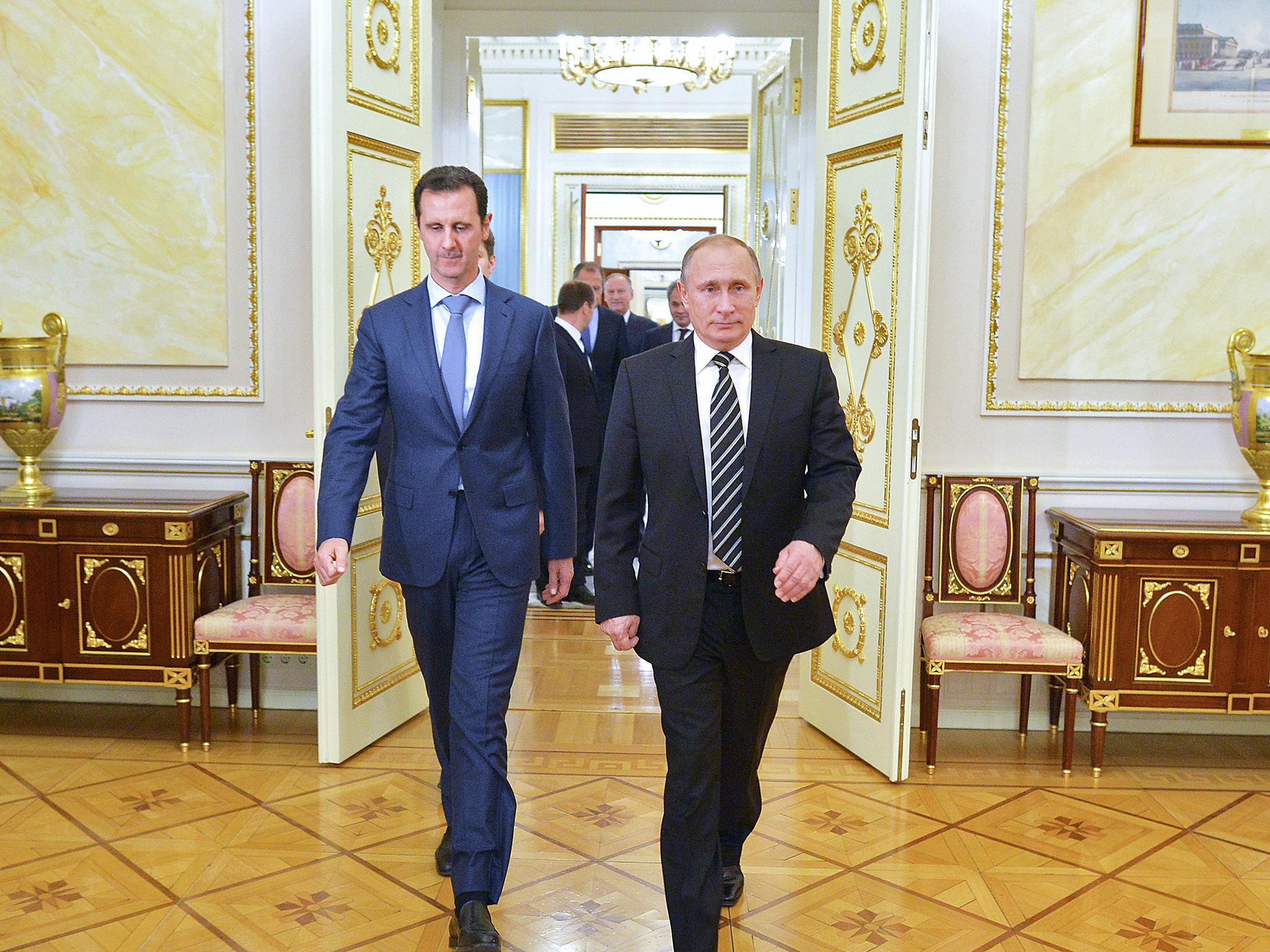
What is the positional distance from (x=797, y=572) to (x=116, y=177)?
3.47 metres

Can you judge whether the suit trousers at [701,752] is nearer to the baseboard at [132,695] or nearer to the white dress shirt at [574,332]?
the baseboard at [132,695]

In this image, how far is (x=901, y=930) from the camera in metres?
2.95

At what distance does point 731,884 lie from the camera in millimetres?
3082

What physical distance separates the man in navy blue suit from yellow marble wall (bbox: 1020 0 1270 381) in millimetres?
2389

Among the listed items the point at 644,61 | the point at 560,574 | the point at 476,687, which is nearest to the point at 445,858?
the point at 476,687

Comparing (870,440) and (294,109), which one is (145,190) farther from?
(870,440)

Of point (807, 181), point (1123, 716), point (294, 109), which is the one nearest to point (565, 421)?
point (294, 109)

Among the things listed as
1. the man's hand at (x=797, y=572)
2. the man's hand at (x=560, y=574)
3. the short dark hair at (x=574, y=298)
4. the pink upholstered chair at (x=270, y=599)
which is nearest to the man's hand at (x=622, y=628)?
the man's hand at (x=797, y=572)

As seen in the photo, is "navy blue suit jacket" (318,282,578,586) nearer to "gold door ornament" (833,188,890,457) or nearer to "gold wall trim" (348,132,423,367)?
"gold wall trim" (348,132,423,367)

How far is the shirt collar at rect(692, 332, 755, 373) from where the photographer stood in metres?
2.56

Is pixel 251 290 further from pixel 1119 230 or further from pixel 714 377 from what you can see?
pixel 1119 230

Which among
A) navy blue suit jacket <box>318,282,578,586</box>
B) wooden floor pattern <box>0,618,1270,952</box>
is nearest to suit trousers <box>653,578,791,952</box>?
wooden floor pattern <box>0,618,1270,952</box>

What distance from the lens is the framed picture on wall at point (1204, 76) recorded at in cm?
441

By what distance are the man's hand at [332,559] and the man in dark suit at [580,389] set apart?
3.08 meters
